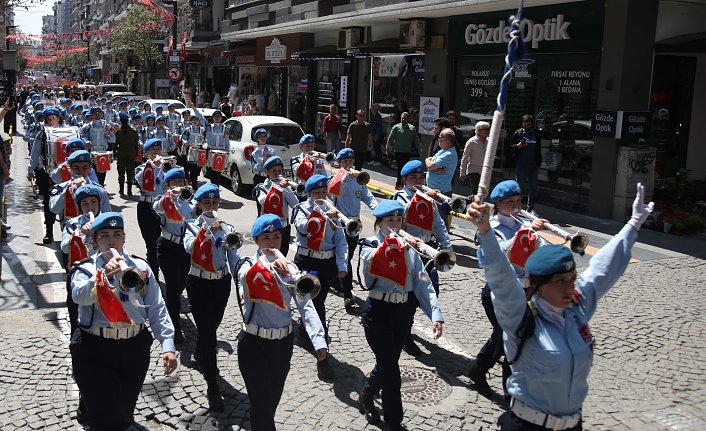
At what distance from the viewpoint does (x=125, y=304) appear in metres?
4.64

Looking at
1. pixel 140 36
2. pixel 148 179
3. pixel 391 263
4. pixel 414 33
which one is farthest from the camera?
pixel 140 36

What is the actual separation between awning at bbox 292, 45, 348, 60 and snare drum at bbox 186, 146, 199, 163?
9.66 m

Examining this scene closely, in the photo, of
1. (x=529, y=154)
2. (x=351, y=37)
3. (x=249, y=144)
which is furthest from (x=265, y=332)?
(x=351, y=37)

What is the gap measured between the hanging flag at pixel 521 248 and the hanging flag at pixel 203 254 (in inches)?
102

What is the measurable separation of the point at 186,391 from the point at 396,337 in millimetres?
2014

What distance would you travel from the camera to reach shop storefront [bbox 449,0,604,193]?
14695 mm

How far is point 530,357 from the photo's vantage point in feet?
11.8

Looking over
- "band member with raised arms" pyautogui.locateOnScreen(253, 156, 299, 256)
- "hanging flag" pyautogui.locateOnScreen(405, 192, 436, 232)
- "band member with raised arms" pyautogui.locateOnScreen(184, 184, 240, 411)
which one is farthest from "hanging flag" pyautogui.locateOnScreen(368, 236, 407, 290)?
"band member with raised arms" pyautogui.locateOnScreen(253, 156, 299, 256)

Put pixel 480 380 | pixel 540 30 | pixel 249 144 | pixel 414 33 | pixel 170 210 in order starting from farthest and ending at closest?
1. pixel 414 33
2. pixel 249 144
3. pixel 540 30
4. pixel 170 210
5. pixel 480 380

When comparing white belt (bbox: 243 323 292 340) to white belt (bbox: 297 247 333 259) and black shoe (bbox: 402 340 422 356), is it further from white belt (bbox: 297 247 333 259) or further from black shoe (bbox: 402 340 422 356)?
black shoe (bbox: 402 340 422 356)

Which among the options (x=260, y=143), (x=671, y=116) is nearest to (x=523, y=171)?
(x=671, y=116)

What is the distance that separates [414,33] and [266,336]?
1556 cm

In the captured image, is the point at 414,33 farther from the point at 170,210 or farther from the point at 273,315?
the point at 273,315

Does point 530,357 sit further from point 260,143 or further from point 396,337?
point 260,143
